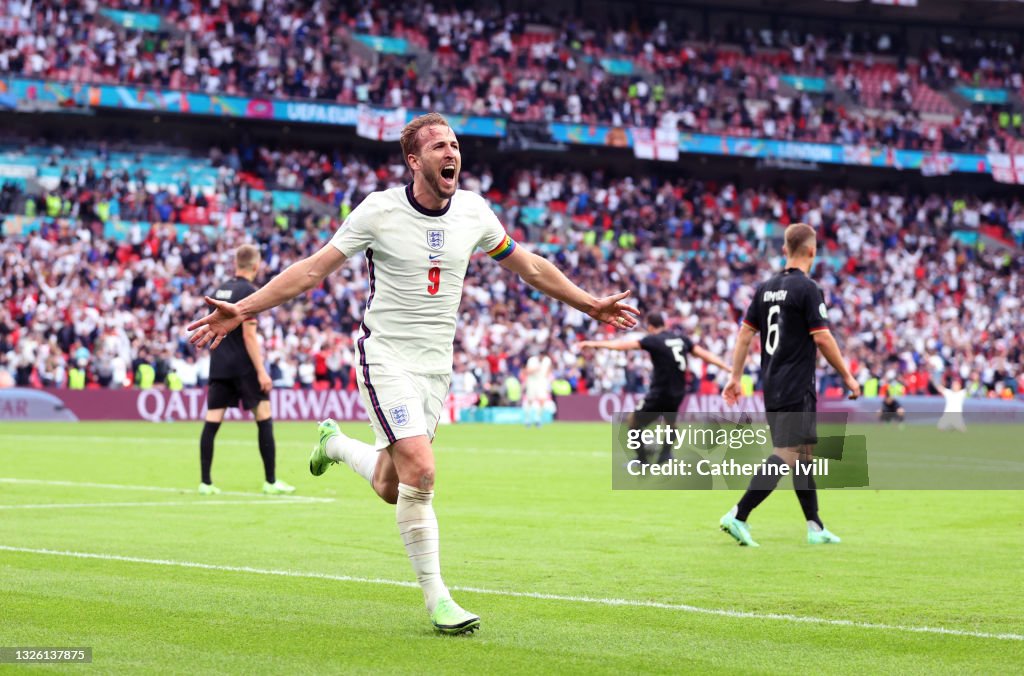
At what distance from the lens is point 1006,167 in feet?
185

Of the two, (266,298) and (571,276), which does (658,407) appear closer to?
(266,298)

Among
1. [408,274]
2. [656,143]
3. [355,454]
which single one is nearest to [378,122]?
[656,143]

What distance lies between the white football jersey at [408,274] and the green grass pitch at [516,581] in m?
1.38

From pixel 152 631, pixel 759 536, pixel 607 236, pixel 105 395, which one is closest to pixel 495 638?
pixel 152 631

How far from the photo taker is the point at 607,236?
163ft

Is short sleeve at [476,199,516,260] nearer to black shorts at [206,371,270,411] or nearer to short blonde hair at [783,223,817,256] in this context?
short blonde hair at [783,223,817,256]

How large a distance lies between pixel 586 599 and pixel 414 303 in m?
2.12

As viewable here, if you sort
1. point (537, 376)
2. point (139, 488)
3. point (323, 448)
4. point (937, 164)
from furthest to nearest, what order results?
1. point (937, 164)
2. point (537, 376)
3. point (139, 488)
4. point (323, 448)

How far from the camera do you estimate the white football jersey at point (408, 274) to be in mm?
7320

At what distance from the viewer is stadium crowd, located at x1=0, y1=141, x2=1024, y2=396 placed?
36750 millimetres

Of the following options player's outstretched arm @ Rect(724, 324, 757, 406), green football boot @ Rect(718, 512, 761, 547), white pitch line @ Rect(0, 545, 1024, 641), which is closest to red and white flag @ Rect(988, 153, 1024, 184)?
player's outstretched arm @ Rect(724, 324, 757, 406)

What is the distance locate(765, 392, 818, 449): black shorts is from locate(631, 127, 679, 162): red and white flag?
40504 mm

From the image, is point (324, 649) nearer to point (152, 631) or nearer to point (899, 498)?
point (152, 631)

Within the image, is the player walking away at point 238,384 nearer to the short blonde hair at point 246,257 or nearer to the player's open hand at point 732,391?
the short blonde hair at point 246,257
